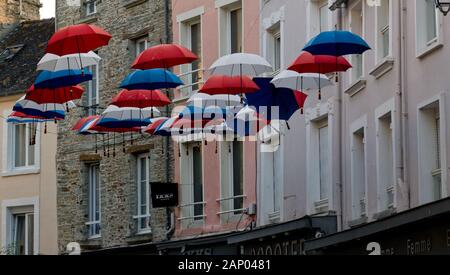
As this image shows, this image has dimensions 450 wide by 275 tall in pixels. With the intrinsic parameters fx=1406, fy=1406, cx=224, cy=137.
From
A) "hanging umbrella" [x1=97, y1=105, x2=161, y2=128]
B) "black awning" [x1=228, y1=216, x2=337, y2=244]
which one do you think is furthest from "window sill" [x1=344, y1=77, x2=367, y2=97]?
"hanging umbrella" [x1=97, y1=105, x2=161, y2=128]

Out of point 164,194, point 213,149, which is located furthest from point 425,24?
point 164,194

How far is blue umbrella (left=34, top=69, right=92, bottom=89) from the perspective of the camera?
86.6 ft

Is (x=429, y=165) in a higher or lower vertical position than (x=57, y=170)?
lower

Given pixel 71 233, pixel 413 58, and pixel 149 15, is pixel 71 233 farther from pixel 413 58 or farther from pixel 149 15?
pixel 413 58

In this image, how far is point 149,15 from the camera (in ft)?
130

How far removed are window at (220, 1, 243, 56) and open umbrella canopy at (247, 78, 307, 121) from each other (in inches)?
339

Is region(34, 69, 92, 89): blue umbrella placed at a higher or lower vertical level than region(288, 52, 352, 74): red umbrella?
higher

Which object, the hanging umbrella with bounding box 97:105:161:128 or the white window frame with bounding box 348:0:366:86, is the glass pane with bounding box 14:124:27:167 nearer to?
the hanging umbrella with bounding box 97:105:161:128

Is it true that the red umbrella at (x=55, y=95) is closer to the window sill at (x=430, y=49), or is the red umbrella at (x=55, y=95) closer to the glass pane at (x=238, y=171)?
the window sill at (x=430, y=49)

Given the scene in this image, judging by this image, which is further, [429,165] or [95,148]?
[95,148]

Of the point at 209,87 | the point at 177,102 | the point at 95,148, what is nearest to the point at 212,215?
the point at 177,102

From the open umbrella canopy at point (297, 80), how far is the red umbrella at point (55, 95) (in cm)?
479

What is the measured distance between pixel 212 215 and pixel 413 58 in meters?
13.2
